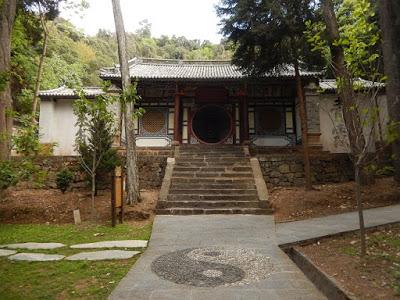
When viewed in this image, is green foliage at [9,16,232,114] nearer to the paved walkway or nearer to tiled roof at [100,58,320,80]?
tiled roof at [100,58,320,80]

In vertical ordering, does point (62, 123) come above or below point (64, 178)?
above

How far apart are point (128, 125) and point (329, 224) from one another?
5.67 meters

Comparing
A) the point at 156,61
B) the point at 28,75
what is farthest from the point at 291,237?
the point at 28,75

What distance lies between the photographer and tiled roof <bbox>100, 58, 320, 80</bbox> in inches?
580

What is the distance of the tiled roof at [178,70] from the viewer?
48.3 feet

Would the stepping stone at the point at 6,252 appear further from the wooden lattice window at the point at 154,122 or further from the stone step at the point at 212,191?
the wooden lattice window at the point at 154,122

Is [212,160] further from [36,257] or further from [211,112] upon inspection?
[36,257]

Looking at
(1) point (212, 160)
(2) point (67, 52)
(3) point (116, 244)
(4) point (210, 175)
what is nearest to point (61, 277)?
(3) point (116, 244)

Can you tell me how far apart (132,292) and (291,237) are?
3.39 metres

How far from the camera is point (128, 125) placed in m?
9.59

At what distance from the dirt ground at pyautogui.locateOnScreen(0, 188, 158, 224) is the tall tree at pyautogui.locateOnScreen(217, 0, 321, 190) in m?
5.18

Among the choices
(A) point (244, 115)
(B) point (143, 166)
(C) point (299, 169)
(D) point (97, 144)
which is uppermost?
(A) point (244, 115)

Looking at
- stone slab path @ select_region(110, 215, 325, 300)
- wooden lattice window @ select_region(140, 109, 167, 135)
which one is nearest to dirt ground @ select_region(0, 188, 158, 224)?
stone slab path @ select_region(110, 215, 325, 300)

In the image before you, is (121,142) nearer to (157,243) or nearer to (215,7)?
(215,7)
